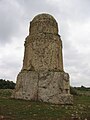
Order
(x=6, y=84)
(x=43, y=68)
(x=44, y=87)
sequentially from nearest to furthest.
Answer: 1. (x=44, y=87)
2. (x=43, y=68)
3. (x=6, y=84)

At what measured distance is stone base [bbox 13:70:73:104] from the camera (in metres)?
13.0

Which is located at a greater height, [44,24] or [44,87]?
[44,24]

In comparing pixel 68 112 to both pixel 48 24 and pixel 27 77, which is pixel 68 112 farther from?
pixel 48 24

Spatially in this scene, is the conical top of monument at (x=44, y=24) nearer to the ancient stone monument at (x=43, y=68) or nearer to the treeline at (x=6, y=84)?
the ancient stone monument at (x=43, y=68)

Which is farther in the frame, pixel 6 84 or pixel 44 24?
pixel 6 84

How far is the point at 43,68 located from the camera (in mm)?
13648

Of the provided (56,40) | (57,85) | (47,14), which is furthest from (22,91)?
(47,14)

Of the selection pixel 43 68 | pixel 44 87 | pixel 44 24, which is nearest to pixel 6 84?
pixel 44 24

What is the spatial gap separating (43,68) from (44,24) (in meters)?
2.25

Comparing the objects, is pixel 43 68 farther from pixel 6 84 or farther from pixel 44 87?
pixel 6 84

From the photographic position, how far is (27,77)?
44.0 feet

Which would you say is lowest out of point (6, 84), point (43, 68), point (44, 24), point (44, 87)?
point (44, 87)

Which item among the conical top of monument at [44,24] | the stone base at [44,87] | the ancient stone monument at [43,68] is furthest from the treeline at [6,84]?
the stone base at [44,87]

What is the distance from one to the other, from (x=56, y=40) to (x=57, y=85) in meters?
2.30
